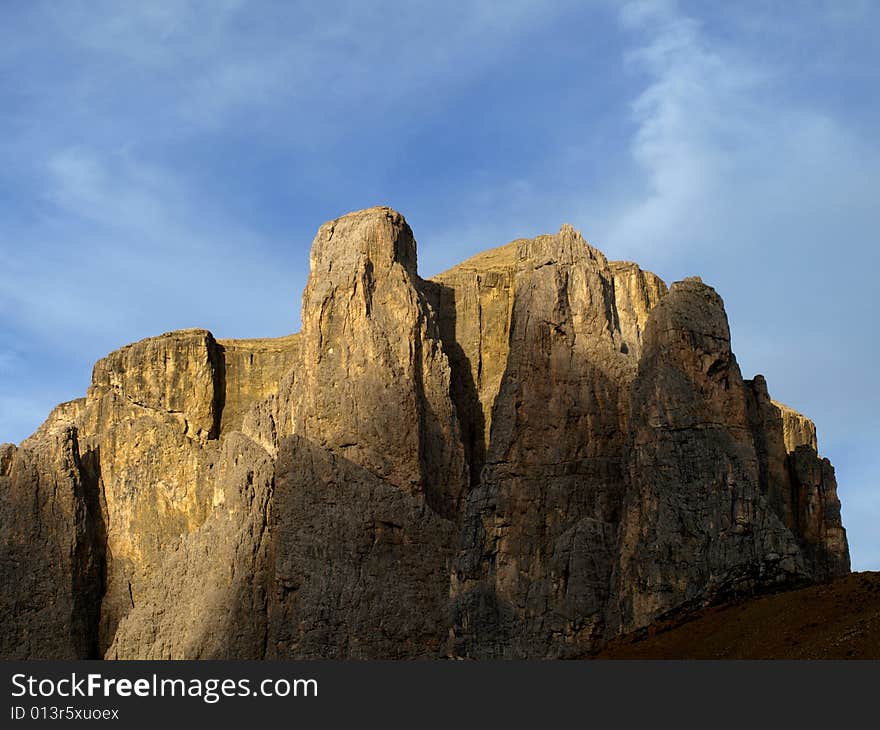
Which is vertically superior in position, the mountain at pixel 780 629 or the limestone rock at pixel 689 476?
the limestone rock at pixel 689 476

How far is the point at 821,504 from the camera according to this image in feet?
153

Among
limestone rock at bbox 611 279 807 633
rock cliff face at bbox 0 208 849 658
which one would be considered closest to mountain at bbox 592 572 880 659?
rock cliff face at bbox 0 208 849 658

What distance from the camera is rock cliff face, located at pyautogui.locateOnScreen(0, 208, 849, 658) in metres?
43.0

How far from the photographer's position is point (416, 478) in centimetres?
4881

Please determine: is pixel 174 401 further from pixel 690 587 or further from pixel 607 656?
pixel 607 656

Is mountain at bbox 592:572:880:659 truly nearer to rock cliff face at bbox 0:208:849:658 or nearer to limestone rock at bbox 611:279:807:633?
rock cliff face at bbox 0:208:849:658

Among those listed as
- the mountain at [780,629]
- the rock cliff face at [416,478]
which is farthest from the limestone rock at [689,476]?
the mountain at [780,629]

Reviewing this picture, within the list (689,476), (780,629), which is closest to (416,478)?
(689,476)

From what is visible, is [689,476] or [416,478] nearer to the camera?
[689,476]

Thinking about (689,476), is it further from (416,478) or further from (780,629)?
(780,629)

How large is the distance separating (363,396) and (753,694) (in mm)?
28103

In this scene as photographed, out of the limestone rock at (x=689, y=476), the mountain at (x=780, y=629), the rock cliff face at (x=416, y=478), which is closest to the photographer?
the mountain at (x=780, y=629)

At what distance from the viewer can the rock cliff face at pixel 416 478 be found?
43.0 meters

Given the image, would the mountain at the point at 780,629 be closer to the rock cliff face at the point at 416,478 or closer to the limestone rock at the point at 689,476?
the rock cliff face at the point at 416,478
